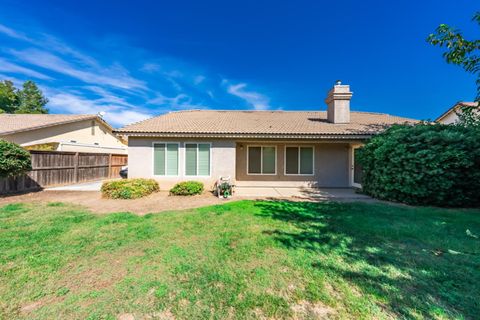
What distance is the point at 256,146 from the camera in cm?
1115

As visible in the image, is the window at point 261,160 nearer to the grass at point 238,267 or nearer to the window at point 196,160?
the window at point 196,160

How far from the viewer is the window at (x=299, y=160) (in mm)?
10914

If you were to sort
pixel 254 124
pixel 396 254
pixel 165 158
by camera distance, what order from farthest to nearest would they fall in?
1. pixel 254 124
2. pixel 165 158
3. pixel 396 254

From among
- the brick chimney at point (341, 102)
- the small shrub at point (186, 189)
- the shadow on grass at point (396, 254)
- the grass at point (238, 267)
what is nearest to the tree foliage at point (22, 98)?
the small shrub at point (186, 189)

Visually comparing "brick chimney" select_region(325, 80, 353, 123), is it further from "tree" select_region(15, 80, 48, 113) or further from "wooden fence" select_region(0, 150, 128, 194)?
"tree" select_region(15, 80, 48, 113)

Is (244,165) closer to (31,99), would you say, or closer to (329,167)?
(329,167)

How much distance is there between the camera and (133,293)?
2408mm

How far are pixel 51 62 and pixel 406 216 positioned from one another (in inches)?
830

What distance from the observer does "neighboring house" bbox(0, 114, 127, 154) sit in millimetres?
13258

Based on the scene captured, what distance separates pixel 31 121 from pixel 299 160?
65.1 feet

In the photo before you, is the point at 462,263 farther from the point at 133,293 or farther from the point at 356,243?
the point at 133,293

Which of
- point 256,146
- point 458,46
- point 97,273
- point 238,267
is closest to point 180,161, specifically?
point 256,146

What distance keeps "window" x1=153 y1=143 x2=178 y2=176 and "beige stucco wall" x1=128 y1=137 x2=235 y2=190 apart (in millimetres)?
197

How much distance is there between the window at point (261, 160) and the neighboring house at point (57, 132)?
826 centimetres
